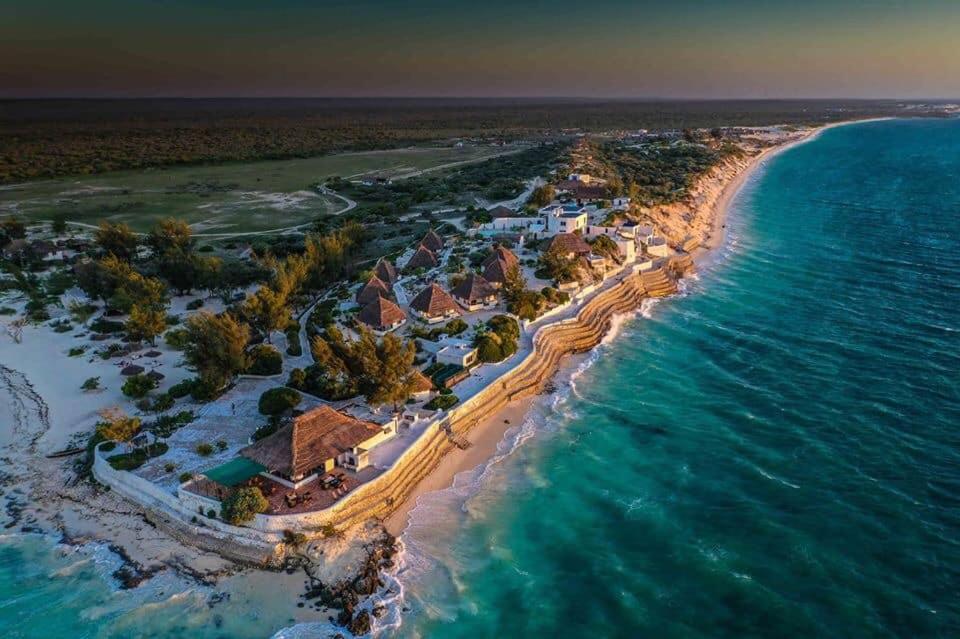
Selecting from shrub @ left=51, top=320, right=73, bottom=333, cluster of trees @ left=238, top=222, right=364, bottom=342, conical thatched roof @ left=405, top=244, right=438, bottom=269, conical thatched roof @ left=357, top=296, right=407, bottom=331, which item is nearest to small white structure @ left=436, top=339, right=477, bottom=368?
conical thatched roof @ left=357, top=296, right=407, bottom=331

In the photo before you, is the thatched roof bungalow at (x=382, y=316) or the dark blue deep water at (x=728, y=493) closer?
the dark blue deep water at (x=728, y=493)

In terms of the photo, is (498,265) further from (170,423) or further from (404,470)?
(170,423)

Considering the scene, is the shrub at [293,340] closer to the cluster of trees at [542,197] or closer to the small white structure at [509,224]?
the small white structure at [509,224]

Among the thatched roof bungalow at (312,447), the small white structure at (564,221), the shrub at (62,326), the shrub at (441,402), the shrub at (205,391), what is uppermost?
the small white structure at (564,221)

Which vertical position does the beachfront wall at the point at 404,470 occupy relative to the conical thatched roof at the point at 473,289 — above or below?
below

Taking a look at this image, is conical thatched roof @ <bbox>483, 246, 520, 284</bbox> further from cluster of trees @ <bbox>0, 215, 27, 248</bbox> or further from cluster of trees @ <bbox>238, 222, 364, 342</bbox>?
cluster of trees @ <bbox>0, 215, 27, 248</bbox>

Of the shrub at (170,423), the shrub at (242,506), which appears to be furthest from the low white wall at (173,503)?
the shrub at (170,423)
